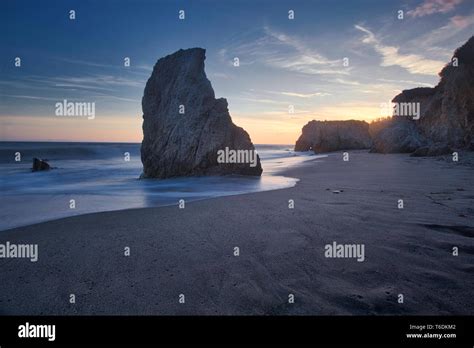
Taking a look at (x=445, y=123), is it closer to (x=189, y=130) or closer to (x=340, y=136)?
(x=189, y=130)

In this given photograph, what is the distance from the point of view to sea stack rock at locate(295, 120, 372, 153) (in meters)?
45.5

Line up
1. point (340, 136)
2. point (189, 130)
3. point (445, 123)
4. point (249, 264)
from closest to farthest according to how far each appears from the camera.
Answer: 1. point (249, 264)
2. point (189, 130)
3. point (445, 123)
4. point (340, 136)

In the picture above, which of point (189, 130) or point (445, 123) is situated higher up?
point (445, 123)

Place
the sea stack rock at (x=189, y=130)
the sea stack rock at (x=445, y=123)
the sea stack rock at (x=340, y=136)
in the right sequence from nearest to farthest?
the sea stack rock at (x=189, y=130) → the sea stack rock at (x=445, y=123) → the sea stack rock at (x=340, y=136)

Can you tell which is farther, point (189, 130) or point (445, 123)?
point (445, 123)

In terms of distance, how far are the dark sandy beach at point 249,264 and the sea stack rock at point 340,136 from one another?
138 ft

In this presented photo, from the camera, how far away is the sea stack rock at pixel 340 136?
45.5 metres

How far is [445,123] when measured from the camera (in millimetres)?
23516

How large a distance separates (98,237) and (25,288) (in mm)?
1378

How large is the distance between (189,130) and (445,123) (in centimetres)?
2174

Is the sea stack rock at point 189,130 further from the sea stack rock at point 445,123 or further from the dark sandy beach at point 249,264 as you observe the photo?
the sea stack rock at point 445,123

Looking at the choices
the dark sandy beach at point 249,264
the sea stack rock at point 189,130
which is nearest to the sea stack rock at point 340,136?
the sea stack rock at point 189,130

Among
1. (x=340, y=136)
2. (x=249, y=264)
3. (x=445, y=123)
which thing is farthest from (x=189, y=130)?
(x=340, y=136)
